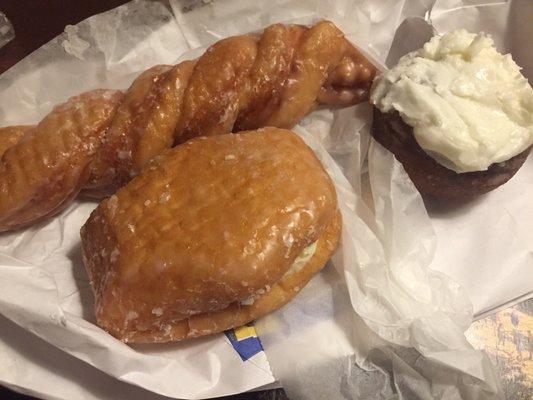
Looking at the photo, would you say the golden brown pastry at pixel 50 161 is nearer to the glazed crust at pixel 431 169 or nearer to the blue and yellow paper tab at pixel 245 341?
A: the blue and yellow paper tab at pixel 245 341

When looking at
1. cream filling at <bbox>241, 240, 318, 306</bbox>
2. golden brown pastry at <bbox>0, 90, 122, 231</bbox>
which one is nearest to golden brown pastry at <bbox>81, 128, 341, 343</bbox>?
cream filling at <bbox>241, 240, 318, 306</bbox>

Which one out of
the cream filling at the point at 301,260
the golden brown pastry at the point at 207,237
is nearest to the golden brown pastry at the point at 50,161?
the golden brown pastry at the point at 207,237

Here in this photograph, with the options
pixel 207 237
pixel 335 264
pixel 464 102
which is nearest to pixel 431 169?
pixel 464 102

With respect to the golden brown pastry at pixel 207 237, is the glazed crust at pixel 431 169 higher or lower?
lower

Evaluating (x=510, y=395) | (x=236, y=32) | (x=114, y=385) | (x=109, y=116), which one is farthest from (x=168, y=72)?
(x=510, y=395)

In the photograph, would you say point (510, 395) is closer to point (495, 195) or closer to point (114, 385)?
point (495, 195)

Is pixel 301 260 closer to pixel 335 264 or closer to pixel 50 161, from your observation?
pixel 335 264
